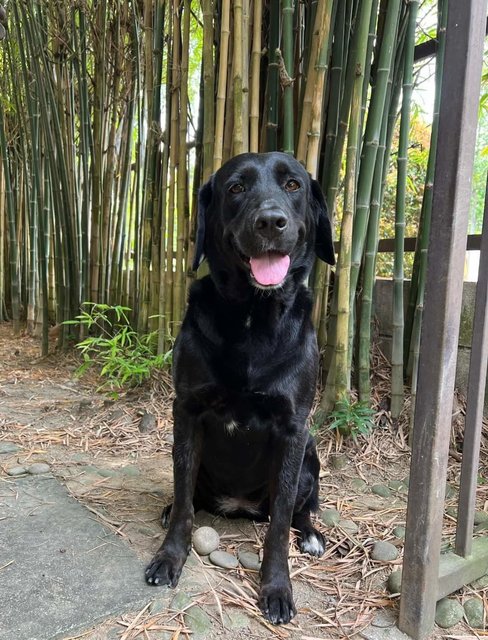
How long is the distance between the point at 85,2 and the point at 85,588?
136 inches

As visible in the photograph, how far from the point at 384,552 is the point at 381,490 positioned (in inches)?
19.5

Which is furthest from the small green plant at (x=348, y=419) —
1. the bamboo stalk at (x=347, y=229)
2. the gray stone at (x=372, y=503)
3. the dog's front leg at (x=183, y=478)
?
the dog's front leg at (x=183, y=478)

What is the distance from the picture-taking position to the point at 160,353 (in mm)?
2850

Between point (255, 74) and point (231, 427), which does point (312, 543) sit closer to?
point (231, 427)

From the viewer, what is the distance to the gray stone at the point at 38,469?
2002mm

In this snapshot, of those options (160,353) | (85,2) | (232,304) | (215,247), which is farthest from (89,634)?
(85,2)

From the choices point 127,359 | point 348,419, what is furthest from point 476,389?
point 127,359

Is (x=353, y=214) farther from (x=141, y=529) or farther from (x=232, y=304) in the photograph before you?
(x=141, y=529)

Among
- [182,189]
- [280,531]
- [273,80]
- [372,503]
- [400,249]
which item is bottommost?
[372,503]

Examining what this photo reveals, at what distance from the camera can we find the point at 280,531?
4.70 feet

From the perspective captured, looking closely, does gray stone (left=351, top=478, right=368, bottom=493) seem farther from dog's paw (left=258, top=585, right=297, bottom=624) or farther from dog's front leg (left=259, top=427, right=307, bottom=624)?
dog's paw (left=258, top=585, right=297, bottom=624)

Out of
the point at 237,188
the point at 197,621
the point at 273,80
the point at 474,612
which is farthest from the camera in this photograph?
the point at 273,80

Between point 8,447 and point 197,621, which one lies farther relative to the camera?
point 8,447

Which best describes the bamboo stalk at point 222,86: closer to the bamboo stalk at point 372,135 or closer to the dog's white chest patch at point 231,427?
the bamboo stalk at point 372,135
